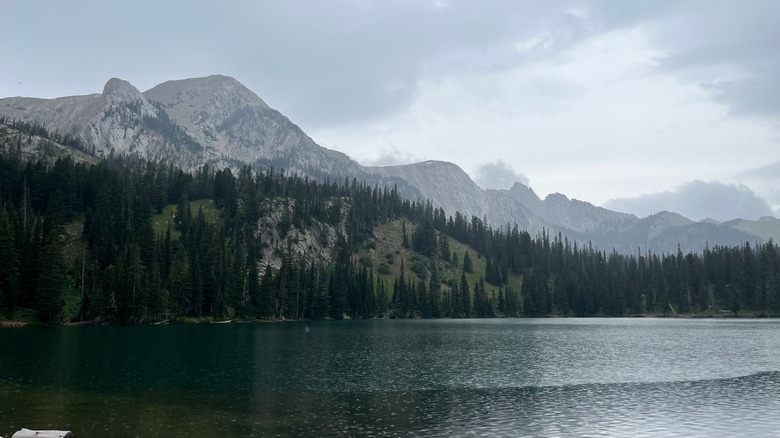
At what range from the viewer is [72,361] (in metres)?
69.4

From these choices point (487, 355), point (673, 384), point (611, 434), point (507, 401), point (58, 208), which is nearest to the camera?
point (611, 434)

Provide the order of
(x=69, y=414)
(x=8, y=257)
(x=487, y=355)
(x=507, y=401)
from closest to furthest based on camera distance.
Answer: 1. (x=69, y=414)
2. (x=507, y=401)
3. (x=487, y=355)
4. (x=8, y=257)

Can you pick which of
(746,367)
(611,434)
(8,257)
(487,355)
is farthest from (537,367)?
(8,257)

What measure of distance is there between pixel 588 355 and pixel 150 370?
66175mm

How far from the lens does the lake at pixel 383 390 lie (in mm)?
37094

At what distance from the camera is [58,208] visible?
194375mm

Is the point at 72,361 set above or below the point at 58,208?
below

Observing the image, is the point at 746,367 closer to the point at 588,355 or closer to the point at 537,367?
the point at 588,355

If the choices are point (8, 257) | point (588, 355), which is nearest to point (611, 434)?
point (588, 355)

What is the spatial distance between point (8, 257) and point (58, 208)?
216 feet

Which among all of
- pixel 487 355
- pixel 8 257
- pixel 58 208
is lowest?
pixel 487 355

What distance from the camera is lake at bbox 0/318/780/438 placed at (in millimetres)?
37094

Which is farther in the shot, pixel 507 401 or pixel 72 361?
pixel 72 361

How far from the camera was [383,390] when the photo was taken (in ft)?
172
